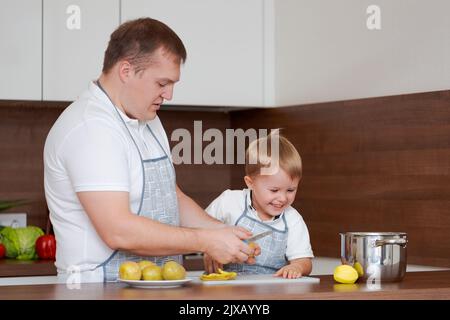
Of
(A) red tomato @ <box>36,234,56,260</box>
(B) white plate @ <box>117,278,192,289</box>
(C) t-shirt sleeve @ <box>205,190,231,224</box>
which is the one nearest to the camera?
(B) white plate @ <box>117,278,192,289</box>

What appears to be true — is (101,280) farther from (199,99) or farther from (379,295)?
(199,99)

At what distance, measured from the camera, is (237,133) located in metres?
3.81

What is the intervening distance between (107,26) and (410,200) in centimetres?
126

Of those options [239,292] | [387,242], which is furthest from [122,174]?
[387,242]

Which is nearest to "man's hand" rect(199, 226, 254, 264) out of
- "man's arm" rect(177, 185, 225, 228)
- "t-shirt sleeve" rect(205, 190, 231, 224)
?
"man's arm" rect(177, 185, 225, 228)

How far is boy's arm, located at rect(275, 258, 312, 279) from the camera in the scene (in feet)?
7.25

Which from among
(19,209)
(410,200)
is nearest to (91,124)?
(410,200)

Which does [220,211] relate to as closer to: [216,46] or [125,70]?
[125,70]

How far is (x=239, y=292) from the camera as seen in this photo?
74.2 inches

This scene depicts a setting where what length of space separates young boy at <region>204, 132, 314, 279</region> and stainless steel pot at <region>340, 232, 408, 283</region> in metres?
0.26

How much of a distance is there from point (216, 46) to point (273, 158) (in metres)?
1.17

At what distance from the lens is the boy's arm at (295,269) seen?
2209 millimetres

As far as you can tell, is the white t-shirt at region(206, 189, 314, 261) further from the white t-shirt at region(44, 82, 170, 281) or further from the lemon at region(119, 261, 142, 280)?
the lemon at region(119, 261, 142, 280)
